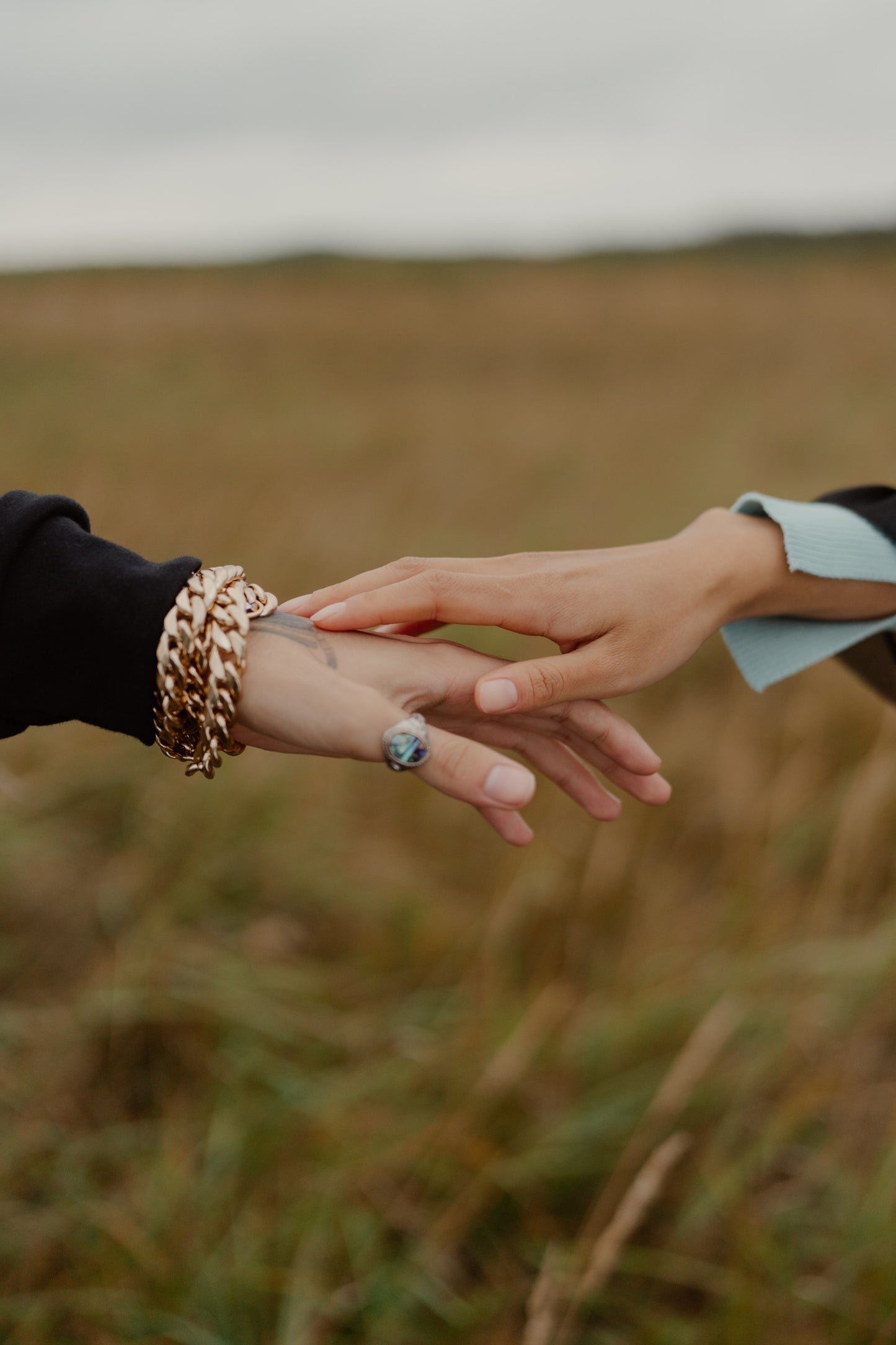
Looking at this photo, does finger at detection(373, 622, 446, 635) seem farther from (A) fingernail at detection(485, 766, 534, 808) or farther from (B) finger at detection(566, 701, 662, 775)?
(A) fingernail at detection(485, 766, 534, 808)

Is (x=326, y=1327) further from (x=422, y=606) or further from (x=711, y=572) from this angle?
(x=711, y=572)

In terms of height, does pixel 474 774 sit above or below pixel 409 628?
below

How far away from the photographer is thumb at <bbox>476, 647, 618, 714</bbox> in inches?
39.4

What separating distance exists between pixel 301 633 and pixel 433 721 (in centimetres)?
28

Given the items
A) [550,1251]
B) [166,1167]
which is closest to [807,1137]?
[550,1251]

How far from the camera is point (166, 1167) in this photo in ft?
5.28

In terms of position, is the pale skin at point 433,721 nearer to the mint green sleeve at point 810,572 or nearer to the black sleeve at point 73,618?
the black sleeve at point 73,618

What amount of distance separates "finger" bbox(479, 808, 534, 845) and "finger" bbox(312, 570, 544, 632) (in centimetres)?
23

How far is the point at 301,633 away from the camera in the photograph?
108 cm

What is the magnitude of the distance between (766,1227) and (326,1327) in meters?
0.80

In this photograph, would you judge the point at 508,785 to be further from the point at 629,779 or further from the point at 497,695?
the point at 629,779

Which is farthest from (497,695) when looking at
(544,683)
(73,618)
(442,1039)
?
(442,1039)

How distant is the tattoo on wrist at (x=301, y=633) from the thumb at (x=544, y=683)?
19 centimetres

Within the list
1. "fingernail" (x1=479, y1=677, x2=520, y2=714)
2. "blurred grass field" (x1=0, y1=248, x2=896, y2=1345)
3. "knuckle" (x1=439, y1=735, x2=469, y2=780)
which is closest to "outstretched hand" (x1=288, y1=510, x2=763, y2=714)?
"fingernail" (x1=479, y1=677, x2=520, y2=714)
